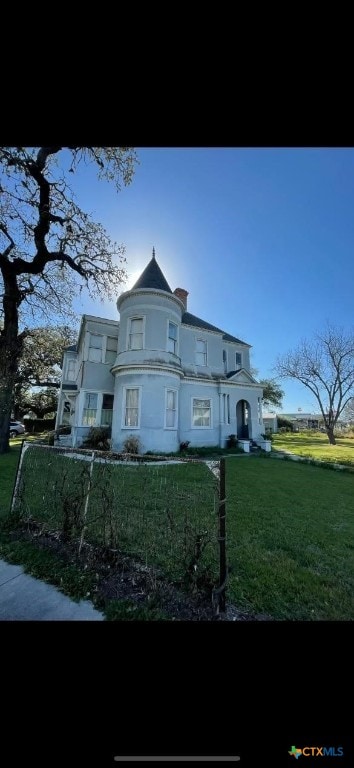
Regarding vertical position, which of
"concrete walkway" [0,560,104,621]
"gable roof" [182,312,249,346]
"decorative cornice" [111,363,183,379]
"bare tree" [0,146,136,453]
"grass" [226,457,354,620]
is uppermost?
"gable roof" [182,312,249,346]

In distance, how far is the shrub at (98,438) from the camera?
9072mm

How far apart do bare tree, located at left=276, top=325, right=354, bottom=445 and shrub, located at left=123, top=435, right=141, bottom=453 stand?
18.6 feet

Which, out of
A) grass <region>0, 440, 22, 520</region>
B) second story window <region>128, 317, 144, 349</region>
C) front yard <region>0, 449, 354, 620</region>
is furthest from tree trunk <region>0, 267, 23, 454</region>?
second story window <region>128, 317, 144, 349</region>

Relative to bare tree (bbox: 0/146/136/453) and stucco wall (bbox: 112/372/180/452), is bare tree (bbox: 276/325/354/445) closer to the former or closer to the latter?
bare tree (bbox: 0/146/136/453)

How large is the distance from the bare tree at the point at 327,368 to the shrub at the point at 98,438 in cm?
699

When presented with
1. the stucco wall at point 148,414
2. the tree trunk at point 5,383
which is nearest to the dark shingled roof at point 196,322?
the stucco wall at point 148,414

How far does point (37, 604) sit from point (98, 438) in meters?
7.90

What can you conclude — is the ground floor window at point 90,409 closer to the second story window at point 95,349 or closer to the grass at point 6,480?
the second story window at point 95,349

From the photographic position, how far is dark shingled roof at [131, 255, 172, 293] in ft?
31.5

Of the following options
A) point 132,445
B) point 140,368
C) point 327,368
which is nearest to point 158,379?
point 140,368

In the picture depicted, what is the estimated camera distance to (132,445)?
326 inches

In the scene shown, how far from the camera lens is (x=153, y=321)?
30.4 ft
